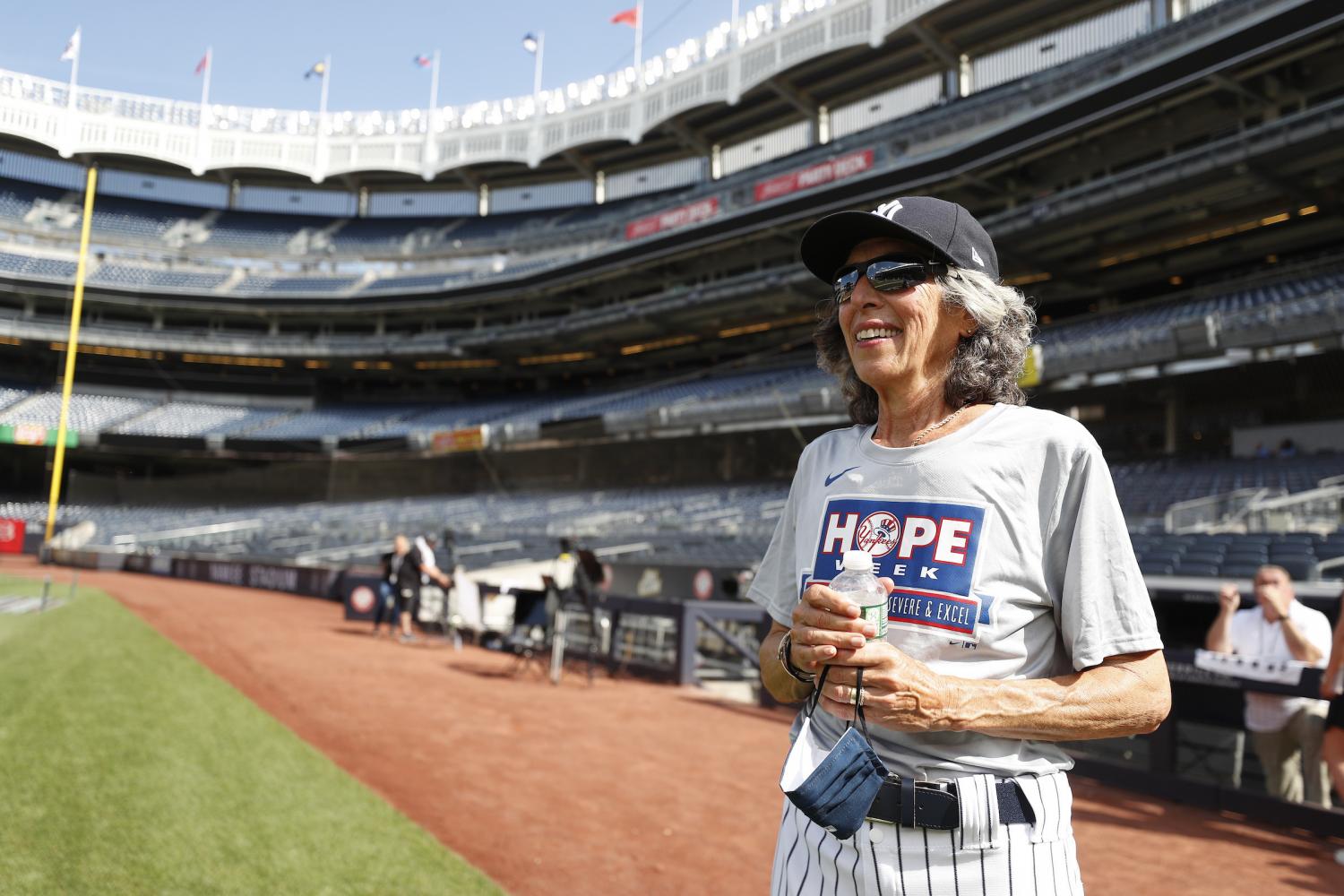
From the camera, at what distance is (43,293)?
39.8 m

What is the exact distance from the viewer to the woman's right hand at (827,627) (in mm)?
1391

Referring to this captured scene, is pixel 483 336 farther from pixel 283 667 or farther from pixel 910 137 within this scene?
pixel 283 667

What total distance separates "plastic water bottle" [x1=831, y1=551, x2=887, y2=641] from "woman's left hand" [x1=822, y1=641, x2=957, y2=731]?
4cm

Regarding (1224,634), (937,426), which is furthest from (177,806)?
(1224,634)

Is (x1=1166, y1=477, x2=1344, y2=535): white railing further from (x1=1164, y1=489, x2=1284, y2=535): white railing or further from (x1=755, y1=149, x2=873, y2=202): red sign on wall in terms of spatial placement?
(x1=755, y1=149, x2=873, y2=202): red sign on wall

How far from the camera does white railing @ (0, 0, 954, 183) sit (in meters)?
37.3

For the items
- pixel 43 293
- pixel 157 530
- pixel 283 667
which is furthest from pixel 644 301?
pixel 43 293

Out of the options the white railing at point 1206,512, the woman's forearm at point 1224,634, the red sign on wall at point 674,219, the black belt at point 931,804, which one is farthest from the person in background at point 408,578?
the red sign on wall at point 674,219

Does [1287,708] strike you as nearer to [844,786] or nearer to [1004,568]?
[1004,568]

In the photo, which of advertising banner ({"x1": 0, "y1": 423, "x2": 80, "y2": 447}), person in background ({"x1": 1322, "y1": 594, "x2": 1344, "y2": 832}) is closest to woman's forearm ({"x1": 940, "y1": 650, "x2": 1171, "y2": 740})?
person in background ({"x1": 1322, "y1": 594, "x2": 1344, "y2": 832})

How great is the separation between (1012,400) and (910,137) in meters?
29.6

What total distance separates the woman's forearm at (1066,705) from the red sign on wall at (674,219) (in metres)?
32.9

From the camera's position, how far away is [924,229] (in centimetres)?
167

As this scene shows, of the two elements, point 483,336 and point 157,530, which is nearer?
point 157,530
